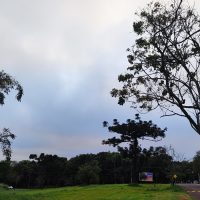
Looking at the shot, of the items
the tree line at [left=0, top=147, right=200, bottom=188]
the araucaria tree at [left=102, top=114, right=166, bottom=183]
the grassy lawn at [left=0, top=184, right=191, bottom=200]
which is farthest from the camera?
the tree line at [left=0, top=147, right=200, bottom=188]

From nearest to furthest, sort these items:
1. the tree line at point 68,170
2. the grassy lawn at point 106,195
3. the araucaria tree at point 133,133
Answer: the grassy lawn at point 106,195 < the araucaria tree at point 133,133 < the tree line at point 68,170

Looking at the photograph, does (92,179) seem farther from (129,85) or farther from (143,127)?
(129,85)

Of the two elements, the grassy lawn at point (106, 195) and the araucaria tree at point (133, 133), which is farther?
the araucaria tree at point (133, 133)

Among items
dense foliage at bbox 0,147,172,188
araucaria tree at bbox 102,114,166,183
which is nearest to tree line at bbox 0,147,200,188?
dense foliage at bbox 0,147,172,188

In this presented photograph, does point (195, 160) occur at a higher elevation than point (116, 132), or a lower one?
higher

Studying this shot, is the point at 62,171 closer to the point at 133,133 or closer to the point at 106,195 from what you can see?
the point at 133,133

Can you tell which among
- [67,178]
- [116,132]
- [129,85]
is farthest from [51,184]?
[129,85]

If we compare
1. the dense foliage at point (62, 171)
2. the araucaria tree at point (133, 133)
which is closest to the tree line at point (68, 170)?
the dense foliage at point (62, 171)

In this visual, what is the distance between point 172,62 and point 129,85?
2.37m

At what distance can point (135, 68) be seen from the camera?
77.7ft

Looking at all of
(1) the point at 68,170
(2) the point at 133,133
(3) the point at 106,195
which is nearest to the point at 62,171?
(1) the point at 68,170

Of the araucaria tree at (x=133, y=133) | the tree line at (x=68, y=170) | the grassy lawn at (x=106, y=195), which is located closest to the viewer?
the grassy lawn at (x=106, y=195)

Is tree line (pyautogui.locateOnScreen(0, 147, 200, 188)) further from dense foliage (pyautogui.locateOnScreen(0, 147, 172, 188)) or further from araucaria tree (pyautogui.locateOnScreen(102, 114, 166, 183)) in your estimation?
araucaria tree (pyautogui.locateOnScreen(102, 114, 166, 183))

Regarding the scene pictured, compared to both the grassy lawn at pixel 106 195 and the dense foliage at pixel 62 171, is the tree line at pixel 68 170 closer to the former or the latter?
the dense foliage at pixel 62 171
